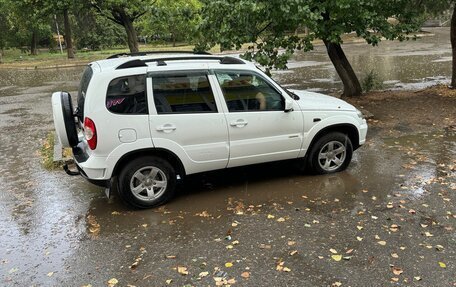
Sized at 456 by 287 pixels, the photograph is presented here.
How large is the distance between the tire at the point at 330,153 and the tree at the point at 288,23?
9.11ft

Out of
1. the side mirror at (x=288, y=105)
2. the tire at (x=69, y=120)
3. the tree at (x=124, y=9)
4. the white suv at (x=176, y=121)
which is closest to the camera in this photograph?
the white suv at (x=176, y=121)

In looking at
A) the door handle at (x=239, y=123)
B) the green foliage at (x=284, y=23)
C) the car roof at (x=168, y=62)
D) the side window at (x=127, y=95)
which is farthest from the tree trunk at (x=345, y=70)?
the side window at (x=127, y=95)

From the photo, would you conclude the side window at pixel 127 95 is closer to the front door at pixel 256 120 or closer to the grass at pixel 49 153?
the front door at pixel 256 120

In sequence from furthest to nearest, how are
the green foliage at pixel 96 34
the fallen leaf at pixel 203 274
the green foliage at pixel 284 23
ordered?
1. the green foliage at pixel 96 34
2. the green foliage at pixel 284 23
3. the fallen leaf at pixel 203 274

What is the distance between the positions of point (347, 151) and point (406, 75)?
11814 mm

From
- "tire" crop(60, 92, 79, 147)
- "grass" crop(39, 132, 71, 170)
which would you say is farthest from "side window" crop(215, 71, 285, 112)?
"grass" crop(39, 132, 71, 170)

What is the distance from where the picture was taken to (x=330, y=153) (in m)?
6.41

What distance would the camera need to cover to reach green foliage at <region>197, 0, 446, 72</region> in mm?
8211

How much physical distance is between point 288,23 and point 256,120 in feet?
13.5

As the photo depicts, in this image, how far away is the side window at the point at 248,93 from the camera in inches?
224

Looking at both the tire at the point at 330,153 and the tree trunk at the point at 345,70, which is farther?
the tree trunk at the point at 345,70

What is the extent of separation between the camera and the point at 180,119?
5.39 m

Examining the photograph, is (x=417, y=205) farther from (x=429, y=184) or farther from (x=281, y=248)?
(x=281, y=248)

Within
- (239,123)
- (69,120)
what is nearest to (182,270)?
(239,123)
